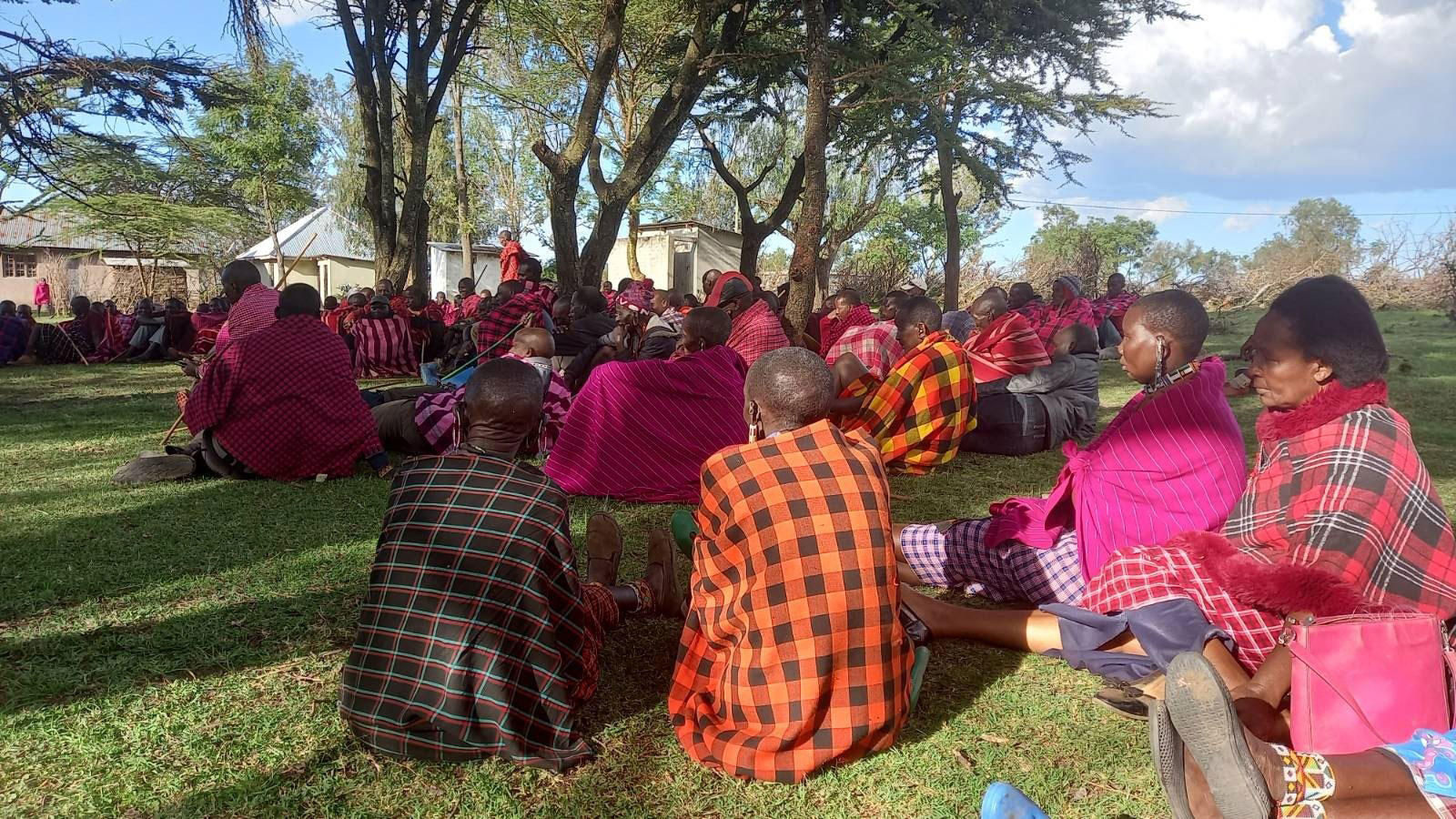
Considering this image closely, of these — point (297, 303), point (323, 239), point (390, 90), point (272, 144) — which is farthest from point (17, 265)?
point (297, 303)

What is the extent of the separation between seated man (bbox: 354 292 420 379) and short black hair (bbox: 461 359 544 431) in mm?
9586

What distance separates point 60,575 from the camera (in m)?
3.74

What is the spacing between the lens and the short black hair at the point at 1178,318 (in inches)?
126

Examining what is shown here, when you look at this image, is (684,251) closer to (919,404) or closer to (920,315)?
(920,315)

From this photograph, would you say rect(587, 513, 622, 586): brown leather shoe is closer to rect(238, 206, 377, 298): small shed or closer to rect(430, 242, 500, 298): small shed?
rect(430, 242, 500, 298): small shed

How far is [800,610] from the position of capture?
2.31 m

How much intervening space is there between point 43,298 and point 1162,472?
36.8 metres

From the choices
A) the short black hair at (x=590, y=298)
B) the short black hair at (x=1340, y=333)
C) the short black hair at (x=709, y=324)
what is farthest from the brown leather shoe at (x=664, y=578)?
the short black hair at (x=590, y=298)

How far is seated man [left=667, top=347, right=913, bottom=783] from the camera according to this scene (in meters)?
2.31

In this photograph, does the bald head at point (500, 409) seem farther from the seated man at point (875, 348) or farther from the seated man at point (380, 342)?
the seated man at point (380, 342)

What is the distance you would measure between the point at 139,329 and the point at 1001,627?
14952mm

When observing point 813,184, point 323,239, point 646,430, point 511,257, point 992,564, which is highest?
point 323,239

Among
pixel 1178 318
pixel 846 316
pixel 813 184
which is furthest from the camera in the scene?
pixel 813 184

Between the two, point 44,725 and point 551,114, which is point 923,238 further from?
point 44,725
